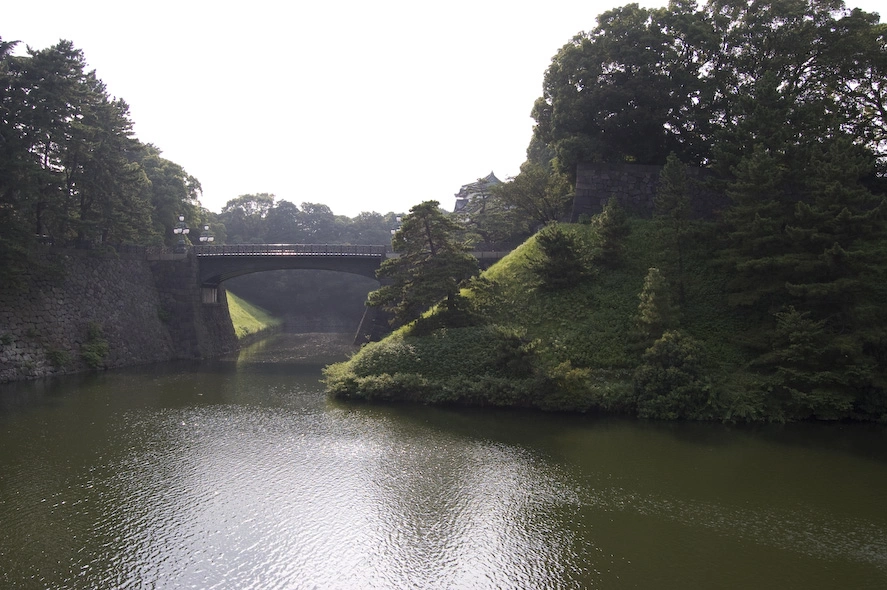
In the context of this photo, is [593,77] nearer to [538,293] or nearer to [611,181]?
[611,181]

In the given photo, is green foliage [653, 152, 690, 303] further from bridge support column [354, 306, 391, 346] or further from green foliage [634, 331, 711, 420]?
bridge support column [354, 306, 391, 346]

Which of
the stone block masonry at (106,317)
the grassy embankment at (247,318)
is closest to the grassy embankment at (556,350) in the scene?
the stone block masonry at (106,317)

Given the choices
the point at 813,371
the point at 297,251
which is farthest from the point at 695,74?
the point at 297,251

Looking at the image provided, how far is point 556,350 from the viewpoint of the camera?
27.5 m

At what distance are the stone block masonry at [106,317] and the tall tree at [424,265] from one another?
20.7 meters

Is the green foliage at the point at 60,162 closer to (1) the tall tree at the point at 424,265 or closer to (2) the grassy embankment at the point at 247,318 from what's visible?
(2) the grassy embankment at the point at 247,318

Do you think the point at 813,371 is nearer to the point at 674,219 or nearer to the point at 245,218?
the point at 674,219

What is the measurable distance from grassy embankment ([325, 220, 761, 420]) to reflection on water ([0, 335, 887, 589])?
54.3 inches

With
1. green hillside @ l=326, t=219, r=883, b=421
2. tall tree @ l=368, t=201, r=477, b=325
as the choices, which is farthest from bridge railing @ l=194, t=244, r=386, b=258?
green hillside @ l=326, t=219, r=883, b=421

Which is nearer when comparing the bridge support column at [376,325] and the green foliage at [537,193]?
the green foliage at [537,193]

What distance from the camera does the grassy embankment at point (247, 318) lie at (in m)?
62.0

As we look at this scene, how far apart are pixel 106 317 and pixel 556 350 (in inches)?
1264

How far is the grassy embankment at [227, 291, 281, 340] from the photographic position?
6198 centimetres

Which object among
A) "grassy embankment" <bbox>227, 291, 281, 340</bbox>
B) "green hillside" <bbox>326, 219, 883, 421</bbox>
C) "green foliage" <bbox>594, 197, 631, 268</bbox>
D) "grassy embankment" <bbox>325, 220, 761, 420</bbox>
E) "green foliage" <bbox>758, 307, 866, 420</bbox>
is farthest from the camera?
"grassy embankment" <bbox>227, 291, 281, 340</bbox>
